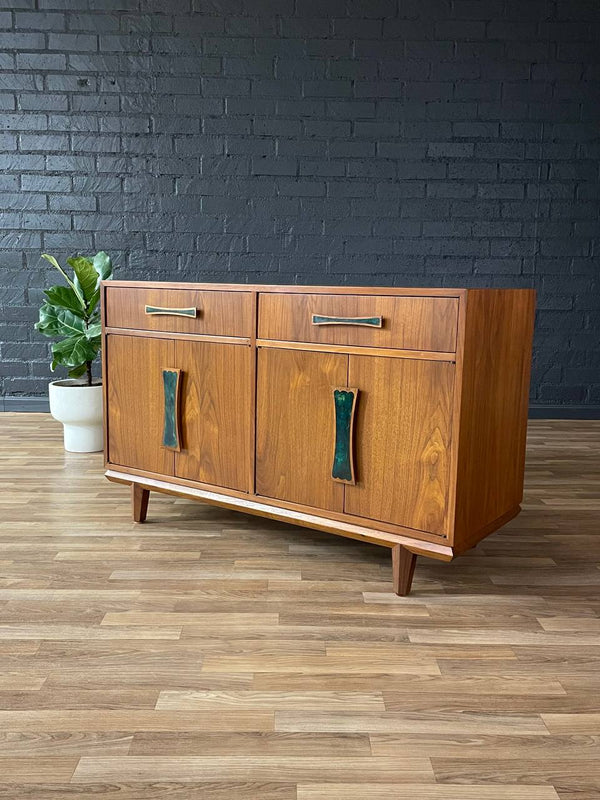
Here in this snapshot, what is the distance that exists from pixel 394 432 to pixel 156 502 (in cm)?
109

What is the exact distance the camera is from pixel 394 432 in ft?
5.47

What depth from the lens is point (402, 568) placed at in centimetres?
170

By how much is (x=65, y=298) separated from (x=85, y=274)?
132 millimetres

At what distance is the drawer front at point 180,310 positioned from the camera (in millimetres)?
1884

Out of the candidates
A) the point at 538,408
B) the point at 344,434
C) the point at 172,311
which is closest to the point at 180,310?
the point at 172,311

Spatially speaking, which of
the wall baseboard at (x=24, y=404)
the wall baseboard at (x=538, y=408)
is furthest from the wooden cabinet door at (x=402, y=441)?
the wall baseboard at (x=24, y=404)

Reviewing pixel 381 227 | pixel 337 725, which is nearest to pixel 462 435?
pixel 337 725

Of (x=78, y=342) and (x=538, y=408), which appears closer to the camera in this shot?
(x=78, y=342)

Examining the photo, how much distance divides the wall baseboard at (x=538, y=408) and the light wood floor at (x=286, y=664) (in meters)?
1.71

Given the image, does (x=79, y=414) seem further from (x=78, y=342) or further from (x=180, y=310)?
(x=180, y=310)

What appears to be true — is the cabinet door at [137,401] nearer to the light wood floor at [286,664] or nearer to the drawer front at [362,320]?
the light wood floor at [286,664]

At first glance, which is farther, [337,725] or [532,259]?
[532,259]

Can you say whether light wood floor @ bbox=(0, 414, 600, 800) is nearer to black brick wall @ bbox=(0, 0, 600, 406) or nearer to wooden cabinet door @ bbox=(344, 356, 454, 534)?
wooden cabinet door @ bbox=(344, 356, 454, 534)

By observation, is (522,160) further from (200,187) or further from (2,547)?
(2,547)
